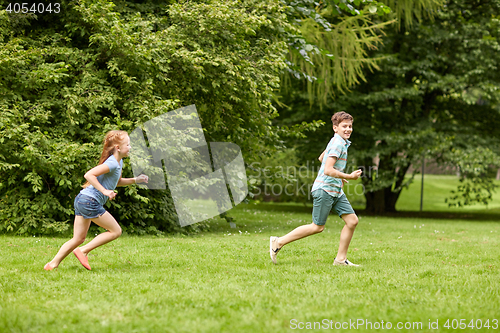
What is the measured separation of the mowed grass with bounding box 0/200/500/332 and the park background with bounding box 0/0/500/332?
23mm

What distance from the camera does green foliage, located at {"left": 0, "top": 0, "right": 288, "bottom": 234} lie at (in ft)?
27.0

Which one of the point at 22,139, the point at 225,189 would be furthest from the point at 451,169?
the point at 22,139

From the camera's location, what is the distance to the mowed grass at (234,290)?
11.0 feet

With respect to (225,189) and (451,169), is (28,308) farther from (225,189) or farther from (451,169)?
(451,169)

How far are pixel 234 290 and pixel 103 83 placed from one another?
6.10 metres

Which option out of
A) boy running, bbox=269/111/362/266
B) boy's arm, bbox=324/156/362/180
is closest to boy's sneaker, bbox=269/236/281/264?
boy running, bbox=269/111/362/266

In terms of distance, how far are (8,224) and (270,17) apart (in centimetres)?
661

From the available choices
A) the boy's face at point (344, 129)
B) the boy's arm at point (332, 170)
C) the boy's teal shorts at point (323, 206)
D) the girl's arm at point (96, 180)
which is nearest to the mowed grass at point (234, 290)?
the boy's teal shorts at point (323, 206)

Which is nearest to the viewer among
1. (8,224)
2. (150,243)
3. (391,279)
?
(391,279)

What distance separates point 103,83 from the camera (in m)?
9.06

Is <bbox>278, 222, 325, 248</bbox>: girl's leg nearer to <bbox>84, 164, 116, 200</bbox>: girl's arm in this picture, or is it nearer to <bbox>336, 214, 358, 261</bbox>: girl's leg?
<bbox>336, 214, 358, 261</bbox>: girl's leg

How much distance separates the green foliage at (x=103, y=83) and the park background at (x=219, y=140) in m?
0.04

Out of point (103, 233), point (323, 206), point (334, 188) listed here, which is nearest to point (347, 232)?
point (323, 206)

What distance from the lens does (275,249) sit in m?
5.77
